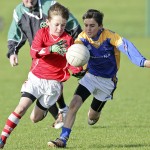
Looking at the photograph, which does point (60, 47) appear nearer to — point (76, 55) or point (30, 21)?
point (76, 55)

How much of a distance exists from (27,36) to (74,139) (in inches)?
78.5

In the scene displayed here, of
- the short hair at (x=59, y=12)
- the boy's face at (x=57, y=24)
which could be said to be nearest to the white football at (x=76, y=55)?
the boy's face at (x=57, y=24)

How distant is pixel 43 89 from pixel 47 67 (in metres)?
0.32

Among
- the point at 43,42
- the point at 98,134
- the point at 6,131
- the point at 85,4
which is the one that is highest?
the point at 43,42

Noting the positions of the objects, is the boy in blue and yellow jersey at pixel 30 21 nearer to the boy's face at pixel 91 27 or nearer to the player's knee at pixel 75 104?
the boy's face at pixel 91 27

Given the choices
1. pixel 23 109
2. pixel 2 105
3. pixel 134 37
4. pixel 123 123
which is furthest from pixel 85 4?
pixel 23 109

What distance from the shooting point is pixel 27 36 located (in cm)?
1094

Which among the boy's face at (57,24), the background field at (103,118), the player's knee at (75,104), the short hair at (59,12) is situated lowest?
the background field at (103,118)

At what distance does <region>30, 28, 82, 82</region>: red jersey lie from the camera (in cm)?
920

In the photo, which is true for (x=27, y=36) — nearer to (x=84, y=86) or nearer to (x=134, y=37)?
(x=84, y=86)

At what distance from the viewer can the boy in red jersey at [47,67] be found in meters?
8.99

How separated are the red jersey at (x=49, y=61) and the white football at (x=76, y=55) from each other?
0.54ft

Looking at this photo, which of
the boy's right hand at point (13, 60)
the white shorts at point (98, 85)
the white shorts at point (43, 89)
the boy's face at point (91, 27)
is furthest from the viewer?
the white shorts at point (98, 85)

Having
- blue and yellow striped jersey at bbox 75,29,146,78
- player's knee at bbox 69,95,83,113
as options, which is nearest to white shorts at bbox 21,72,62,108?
player's knee at bbox 69,95,83,113
